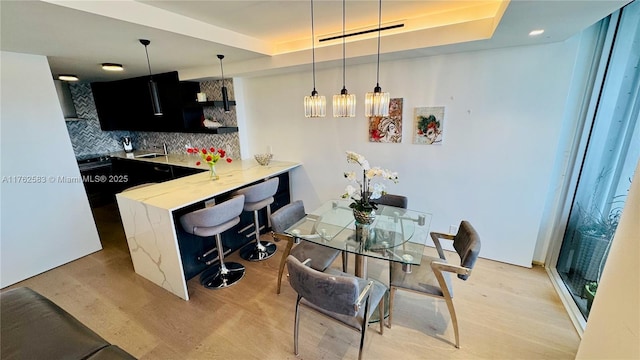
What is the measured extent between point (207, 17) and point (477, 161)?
3.02 m

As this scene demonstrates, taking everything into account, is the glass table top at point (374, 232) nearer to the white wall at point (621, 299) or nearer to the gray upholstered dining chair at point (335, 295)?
the gray upholstered dining chair at point (335, 295)

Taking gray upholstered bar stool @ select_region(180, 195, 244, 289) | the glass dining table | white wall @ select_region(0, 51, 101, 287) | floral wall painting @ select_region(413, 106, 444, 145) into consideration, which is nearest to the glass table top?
the glass dining table

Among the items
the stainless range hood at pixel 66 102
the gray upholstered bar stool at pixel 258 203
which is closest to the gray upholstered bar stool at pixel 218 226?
the gray upholstered bar stool at pixel 258 203

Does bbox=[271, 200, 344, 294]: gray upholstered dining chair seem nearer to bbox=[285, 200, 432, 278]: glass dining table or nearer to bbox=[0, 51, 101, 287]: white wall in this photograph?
bbox=[285, 200, 432, 278]: glass dining table

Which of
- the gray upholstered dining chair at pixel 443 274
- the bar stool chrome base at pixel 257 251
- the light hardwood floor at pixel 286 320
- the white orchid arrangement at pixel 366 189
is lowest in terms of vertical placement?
the light hardwood floor at pixel 286 320

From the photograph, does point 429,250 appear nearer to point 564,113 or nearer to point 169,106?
point 564,113

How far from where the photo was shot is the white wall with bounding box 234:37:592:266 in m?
2.44

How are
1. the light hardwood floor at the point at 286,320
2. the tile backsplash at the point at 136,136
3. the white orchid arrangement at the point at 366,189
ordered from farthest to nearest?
the tile backsplash at the point at 136,136 < the white orchid arrangement at the point at 366,189 < the light hardwood floor at the point at 286,320

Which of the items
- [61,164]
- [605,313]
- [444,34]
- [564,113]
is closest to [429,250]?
[564,113]

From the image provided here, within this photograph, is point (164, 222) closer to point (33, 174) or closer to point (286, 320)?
point (286, 320)

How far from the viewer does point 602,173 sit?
218 centimetres

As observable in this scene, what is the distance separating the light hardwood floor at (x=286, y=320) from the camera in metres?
1.92

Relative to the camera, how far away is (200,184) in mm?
2924

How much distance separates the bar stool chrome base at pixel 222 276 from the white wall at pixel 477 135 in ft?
5.72
